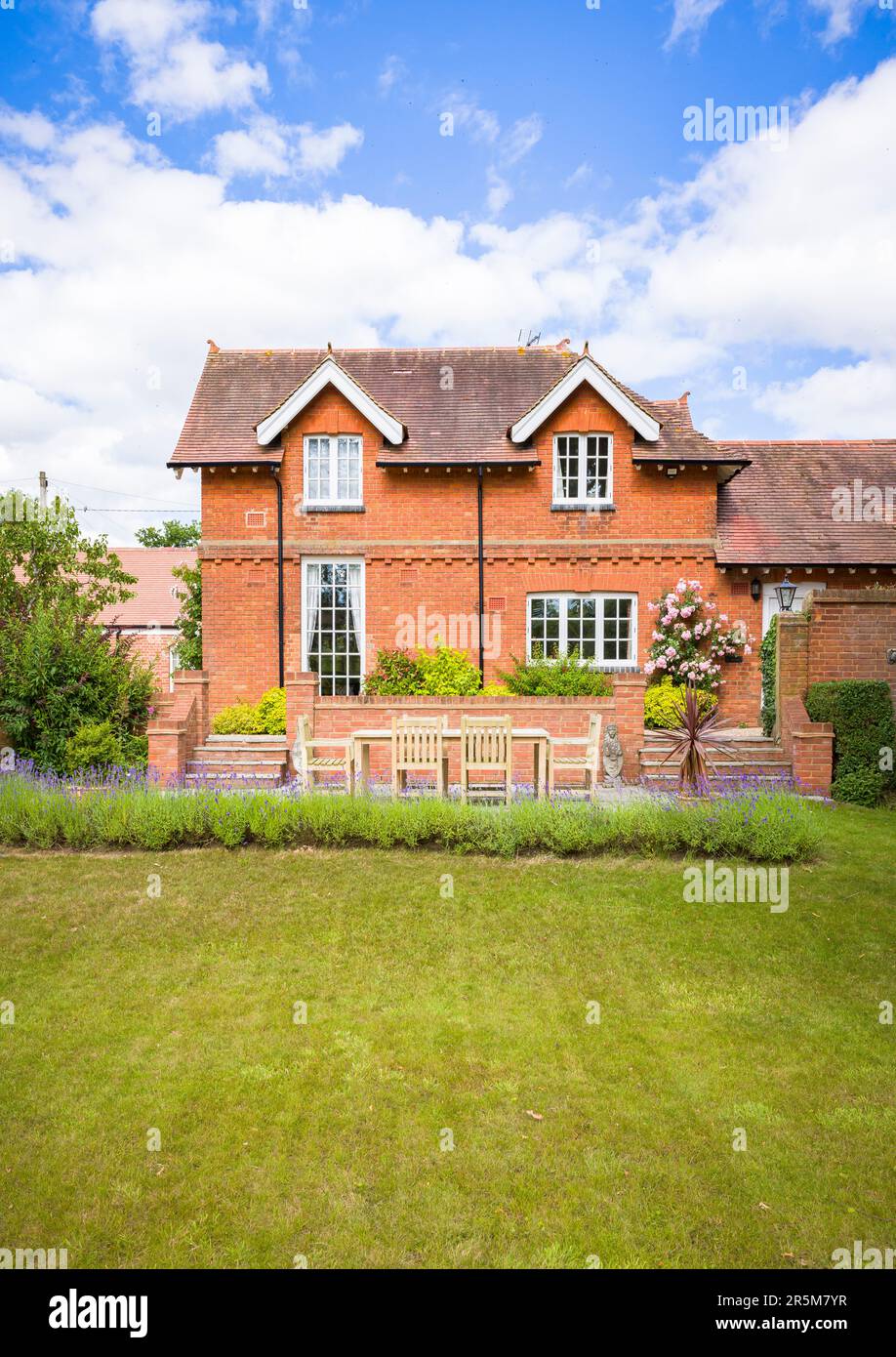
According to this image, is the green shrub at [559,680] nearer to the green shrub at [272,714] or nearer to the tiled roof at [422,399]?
the green shrub at [272,714]

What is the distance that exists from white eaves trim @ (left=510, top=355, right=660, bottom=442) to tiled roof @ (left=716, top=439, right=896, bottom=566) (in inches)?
116

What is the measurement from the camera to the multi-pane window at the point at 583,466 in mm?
15891

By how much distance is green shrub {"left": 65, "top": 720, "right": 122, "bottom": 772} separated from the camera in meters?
11.3

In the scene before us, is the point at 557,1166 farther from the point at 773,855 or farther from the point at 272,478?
the point at 272,478

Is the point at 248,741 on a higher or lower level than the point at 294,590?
lower

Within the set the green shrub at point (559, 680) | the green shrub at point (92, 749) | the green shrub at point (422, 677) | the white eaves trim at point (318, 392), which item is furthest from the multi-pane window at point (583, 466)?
the green shrub at point (92, 749)

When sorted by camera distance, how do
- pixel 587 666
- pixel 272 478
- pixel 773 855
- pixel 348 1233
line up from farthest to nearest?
pixel 272 478 < pixel 587 666 < pixel 773 855 < pixel 348 1233

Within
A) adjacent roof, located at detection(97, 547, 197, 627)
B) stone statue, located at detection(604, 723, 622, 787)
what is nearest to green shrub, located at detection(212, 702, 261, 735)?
stone statue, located at detection(604, 723, 622, 787)

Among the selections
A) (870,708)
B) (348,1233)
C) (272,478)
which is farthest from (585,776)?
(272,478)

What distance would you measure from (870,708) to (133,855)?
10262mm

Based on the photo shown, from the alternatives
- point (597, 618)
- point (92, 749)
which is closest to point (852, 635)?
point (597, 618)

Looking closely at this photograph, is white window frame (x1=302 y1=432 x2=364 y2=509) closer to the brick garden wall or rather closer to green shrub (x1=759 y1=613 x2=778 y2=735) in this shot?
green shrub (x1=759 y1=613 x2=778 y2=735)

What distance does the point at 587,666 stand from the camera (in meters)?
14.7
